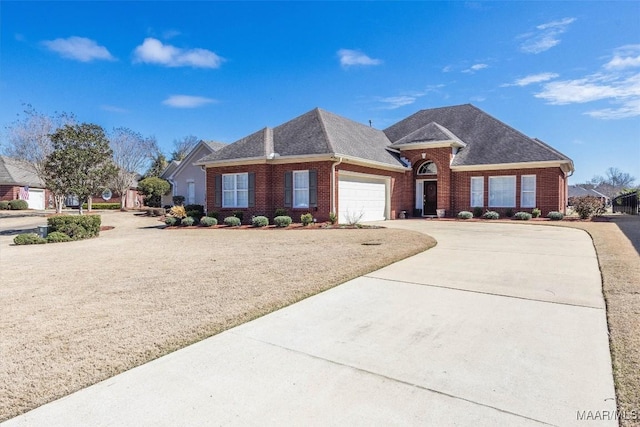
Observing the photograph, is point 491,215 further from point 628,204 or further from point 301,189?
point 628,204

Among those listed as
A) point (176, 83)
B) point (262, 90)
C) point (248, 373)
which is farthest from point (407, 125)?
point (248, 373)

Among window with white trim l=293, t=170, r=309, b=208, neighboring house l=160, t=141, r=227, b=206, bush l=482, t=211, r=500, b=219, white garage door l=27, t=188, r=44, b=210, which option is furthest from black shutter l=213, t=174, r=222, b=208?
white garage door l=27, t=188, r=44, b=210

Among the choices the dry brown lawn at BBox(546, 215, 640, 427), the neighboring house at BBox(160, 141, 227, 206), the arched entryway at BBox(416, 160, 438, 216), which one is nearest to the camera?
the dry brown lawn at BBox(546, 215, 640, 427)

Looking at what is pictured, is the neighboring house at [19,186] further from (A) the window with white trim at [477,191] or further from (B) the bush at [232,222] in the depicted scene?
(A) the window with white trim at [477,191]

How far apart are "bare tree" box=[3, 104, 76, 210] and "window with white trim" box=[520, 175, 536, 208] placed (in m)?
33.5

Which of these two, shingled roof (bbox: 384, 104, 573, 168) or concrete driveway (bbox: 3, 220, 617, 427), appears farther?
shingled roof (bbox: 384, 104, 573, 168)

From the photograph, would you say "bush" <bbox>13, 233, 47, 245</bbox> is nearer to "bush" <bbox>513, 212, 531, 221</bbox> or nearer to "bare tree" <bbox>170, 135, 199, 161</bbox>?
"bush" <bbox>513, 212, 531, 221</bbox>

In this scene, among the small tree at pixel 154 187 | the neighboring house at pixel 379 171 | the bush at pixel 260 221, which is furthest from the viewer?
the small tree at pixel 154 187

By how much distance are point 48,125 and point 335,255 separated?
32482 mm

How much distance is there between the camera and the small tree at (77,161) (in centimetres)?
1706

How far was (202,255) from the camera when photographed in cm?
966

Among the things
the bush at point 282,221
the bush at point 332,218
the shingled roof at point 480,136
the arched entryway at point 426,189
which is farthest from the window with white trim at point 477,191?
the bush at point 282,221

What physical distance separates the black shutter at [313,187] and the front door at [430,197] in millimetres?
9152

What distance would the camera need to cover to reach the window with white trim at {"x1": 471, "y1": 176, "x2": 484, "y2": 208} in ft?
72.0
